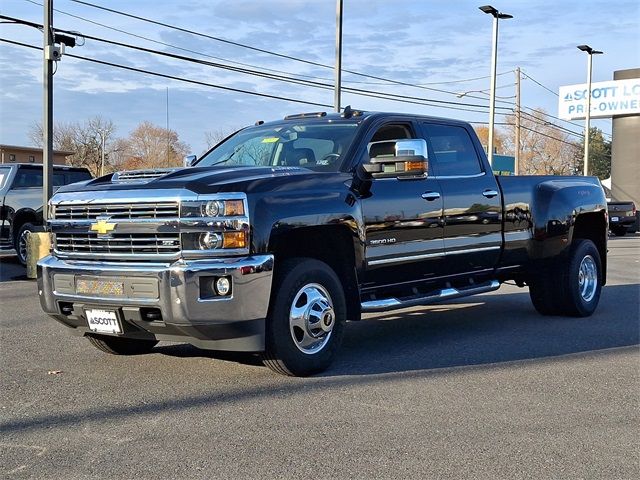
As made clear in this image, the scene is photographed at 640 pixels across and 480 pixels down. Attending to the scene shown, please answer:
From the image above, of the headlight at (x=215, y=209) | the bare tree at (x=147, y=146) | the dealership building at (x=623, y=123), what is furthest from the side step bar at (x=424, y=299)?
the bare tree at (x=147, y=146)

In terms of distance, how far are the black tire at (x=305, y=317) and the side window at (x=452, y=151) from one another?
204 cm

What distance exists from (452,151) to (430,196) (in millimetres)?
920

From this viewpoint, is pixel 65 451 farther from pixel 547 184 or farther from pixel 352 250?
pixel 547 184

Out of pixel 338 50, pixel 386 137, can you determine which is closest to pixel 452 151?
pixel 386 137

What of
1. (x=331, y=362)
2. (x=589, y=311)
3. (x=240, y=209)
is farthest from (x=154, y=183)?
(x=589, y=311)

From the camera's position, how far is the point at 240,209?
5.43 meters

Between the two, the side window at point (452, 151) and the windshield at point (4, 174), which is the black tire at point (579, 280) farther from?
the windshield at point (4, 174)

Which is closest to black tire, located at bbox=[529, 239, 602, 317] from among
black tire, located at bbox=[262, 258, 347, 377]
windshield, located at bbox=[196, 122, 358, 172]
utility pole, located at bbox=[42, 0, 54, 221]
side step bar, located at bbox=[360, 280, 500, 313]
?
side step bar, located at bbox=[360, 280, 500, 313]

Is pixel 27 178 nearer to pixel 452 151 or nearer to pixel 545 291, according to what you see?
pixel 452 151

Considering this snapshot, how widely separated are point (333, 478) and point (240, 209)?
2140mm

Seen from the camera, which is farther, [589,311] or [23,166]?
[23,166]

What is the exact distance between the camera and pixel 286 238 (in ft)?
19.3

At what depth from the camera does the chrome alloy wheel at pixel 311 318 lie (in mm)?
5848

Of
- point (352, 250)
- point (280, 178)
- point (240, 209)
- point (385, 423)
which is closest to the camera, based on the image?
point (385, 423)
